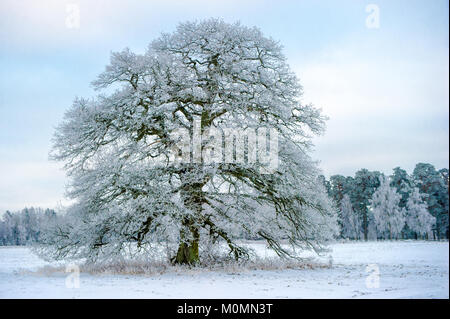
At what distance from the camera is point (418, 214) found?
56.8 m

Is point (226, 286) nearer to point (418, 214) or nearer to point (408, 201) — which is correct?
point (418, 214)

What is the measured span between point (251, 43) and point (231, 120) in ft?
11.9

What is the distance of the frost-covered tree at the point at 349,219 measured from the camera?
67.0 m

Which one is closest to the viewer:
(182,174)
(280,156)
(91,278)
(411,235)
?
(91,278)

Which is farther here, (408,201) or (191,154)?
(408,201)

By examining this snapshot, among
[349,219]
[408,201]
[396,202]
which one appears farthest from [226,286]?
[349,219]

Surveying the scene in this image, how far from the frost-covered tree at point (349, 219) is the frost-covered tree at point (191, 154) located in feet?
175

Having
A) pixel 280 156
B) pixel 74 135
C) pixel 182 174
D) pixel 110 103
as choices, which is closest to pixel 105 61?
pixel 110 103

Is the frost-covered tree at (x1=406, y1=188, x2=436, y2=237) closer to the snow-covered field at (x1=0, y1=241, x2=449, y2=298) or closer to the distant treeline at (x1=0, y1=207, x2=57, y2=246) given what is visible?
the snow-covered field at (x1=0, y1=241, x2=449, y2=298)

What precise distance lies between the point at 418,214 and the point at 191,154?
5118 cm

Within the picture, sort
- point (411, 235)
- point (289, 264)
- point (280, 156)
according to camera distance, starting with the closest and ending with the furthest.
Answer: point (280, 156), point (289, 264), point (411, 235)

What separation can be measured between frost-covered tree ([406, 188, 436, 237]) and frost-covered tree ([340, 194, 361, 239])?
32.6 feet

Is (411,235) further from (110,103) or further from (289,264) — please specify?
(110,103)
